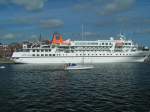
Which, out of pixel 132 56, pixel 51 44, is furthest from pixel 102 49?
pixel 51 44

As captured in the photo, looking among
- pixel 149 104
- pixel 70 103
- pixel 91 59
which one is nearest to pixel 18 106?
pixel 70 103

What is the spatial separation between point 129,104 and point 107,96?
3.93m

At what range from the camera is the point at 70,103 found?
21203 mm

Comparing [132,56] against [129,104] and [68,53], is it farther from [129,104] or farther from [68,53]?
[129,104]

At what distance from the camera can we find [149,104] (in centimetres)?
2017

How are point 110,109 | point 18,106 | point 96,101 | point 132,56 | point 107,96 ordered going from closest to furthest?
point 110,109 < point 18,106 < point 96,101 < point 107,96 < point 132,56

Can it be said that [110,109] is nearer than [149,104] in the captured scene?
Yes

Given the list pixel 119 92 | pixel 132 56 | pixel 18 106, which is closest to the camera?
pixel 18 106

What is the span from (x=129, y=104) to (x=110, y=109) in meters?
2.41

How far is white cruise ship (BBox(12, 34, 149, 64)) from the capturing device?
97875 mm

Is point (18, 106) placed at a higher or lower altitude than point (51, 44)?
lower

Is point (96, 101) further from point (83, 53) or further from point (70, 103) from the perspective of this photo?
point (83, 53)

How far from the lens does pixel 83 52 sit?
3915 inches

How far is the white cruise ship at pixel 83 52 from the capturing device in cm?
9788
